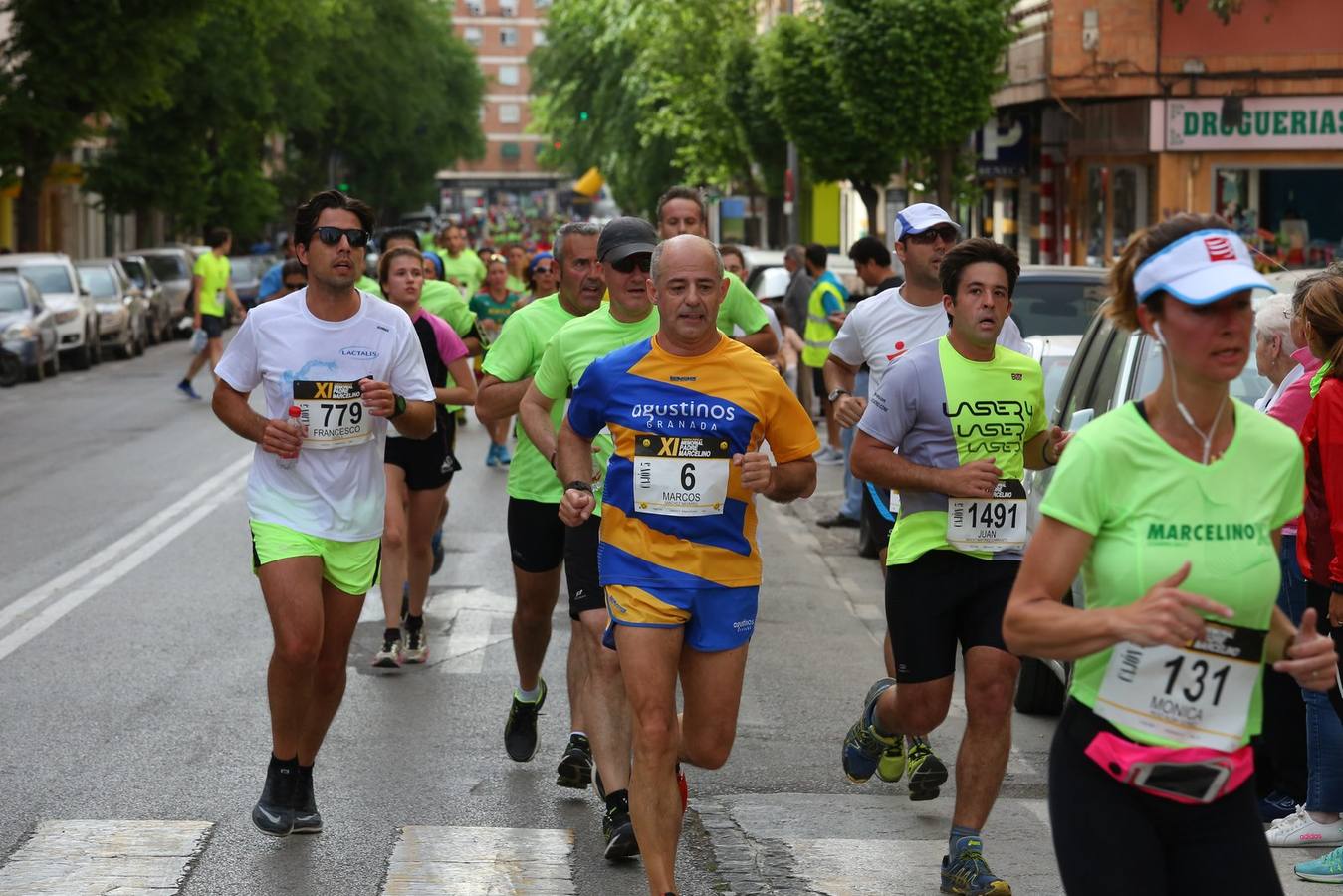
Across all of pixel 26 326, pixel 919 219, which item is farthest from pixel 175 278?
pixel 919 219

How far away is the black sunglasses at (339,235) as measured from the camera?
6.60 meters

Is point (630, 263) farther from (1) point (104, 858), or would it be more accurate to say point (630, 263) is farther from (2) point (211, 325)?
(2) point (211, 325)

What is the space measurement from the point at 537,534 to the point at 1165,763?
13.0 feet

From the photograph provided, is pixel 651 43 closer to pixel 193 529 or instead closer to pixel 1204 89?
pixel 1204 89

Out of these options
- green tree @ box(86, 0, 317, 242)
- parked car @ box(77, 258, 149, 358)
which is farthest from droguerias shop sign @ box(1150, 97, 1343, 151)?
green tree @ box(86, 0, 317, 242)

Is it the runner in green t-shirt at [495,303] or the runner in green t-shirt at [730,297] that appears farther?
the runner in green t-shirt at [495,303]

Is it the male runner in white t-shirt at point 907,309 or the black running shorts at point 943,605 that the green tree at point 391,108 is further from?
the black running shorts at point 943,605

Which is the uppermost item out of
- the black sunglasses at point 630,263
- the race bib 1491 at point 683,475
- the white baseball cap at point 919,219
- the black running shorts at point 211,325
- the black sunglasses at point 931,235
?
the white baseball cap at point 919,219

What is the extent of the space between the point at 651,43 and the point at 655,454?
37.9 metres

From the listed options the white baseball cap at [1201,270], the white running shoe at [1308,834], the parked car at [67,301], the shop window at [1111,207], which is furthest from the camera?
the parked car at [67,301]

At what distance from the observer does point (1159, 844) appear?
374 centimetres

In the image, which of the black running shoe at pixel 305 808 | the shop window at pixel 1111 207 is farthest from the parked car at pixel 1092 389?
the shop window at pixel 1111 207

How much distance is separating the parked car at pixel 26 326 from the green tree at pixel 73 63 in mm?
9373

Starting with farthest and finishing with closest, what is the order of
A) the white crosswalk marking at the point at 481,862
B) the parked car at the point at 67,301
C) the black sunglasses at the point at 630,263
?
the parked car at the point at 67,301, the black sunglasses at the point at 630,263, the white crosswalk marking at the point at 481,862
